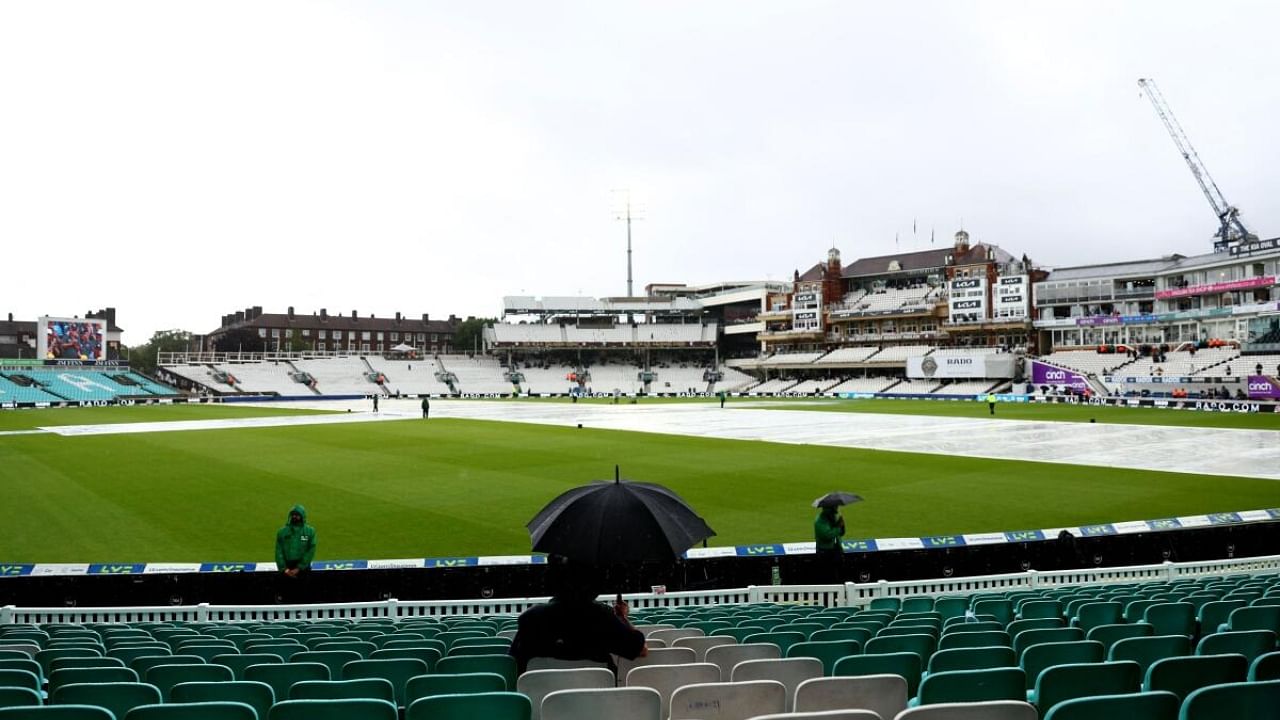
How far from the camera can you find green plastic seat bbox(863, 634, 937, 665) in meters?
5.49

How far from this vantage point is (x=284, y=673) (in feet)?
15.8

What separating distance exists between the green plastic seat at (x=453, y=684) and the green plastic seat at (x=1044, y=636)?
136 inches

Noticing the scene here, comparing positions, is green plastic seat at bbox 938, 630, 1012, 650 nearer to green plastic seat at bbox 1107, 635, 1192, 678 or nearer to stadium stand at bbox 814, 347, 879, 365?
green plastic seat at bbox 1107, 635, 1192, 678

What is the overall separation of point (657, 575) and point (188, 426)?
43502 mm

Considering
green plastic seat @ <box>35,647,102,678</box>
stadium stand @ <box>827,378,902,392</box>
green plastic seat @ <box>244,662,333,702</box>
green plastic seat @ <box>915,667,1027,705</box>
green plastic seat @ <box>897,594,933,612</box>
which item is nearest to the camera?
green plastic seat @ <box>915,667,1027,705</box>

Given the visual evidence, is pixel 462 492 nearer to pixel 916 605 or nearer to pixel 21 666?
pixel 916 605

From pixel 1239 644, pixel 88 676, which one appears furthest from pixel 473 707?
pixel 1239 644

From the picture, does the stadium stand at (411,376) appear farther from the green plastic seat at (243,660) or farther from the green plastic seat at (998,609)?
the green plastic seat at (243,660)

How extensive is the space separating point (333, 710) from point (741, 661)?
9.09ft

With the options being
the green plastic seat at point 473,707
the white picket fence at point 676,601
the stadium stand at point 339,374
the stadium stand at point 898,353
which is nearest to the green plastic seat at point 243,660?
the green plastic seat at point 473,707

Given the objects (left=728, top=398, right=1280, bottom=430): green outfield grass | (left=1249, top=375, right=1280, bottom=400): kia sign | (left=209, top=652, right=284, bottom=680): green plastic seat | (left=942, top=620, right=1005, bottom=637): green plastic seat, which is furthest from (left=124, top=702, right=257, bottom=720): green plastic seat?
(left=1249, top=375, right=1280, bottom=400): kia sign

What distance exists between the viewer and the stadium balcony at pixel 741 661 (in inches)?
133

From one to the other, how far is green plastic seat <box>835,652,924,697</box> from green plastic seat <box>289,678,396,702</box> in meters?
2.40

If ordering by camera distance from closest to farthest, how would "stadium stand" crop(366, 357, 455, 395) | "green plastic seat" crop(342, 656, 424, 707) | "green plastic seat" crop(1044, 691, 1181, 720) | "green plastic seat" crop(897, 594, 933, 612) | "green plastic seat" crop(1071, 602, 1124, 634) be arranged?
1. "green plastic seat" crop(1044, 691, 1181, 720)
2. "green plastic seat" crop(342, 656, 424, 707)
3. "green plastic seat" crop(1071, 602, 1124, 634)
4. "green plastic seat" crop(897, 594, 933, 612)
5. "stadium stand" crop(366, 357, 455, 395)
